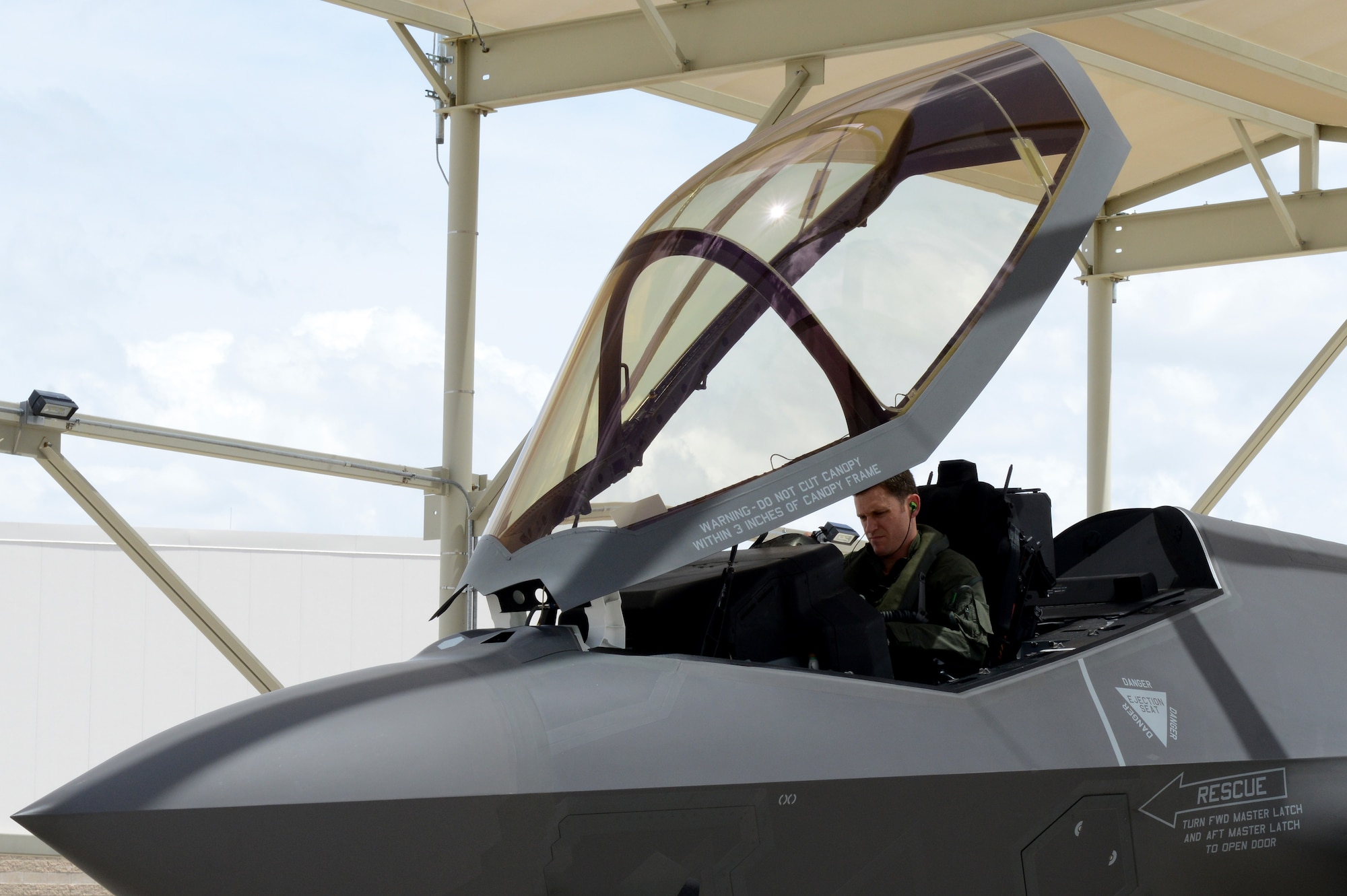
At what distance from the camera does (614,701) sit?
2.02 m

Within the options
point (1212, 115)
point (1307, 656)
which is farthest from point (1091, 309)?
point (1307, 656)

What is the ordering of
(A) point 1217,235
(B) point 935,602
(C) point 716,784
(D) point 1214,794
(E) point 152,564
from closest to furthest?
(C) point 716,784 < (D) point 1214,794 < (B) point 935,602 < (E) point 152,564 < (A) point 1217,235

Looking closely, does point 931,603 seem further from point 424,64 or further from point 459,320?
point 424,64

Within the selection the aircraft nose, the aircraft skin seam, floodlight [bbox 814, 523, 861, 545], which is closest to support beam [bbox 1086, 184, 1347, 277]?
floodlight [bbox 814, 523, 861, 545]

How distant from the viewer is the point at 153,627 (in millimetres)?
9281

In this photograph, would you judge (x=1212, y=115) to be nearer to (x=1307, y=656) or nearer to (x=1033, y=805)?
(x=1307, y=656)

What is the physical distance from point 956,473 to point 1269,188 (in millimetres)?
7879

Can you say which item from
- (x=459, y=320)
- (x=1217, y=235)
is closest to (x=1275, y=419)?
(x=1217, y=235)

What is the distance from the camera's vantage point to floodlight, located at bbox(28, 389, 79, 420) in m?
6.10

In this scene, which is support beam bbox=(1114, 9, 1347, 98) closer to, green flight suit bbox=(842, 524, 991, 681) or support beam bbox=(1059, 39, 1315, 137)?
support beam bbox=(1059, 39, 1315, 137)

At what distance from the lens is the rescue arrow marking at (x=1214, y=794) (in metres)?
2.55

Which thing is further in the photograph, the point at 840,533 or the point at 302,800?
the point at 840,533

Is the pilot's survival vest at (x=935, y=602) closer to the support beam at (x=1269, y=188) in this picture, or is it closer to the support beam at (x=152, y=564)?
the support beam at (x=152, y=564)

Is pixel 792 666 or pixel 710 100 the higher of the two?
pixel 710 100
